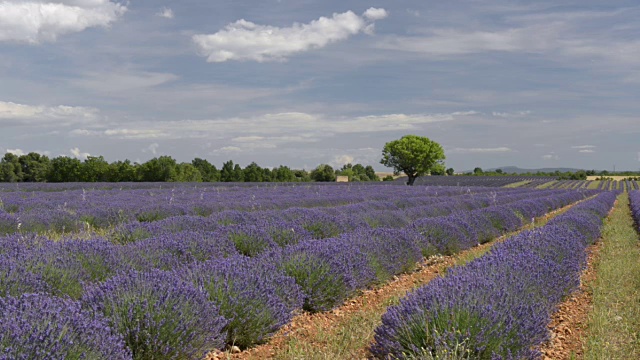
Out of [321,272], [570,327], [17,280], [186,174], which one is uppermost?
[186,174]

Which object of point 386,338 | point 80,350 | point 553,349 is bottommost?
point 553,349

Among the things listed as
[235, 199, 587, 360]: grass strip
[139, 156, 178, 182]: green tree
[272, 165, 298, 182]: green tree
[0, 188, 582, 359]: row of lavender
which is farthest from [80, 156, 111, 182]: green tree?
[235, 199, 587, 360]: grass strip

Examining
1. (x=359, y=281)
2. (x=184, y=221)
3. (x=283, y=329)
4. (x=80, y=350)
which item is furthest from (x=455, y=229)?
(x=80, y=350)

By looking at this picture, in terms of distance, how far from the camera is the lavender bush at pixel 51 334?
247cm

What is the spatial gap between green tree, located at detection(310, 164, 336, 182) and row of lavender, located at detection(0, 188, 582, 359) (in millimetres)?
55770

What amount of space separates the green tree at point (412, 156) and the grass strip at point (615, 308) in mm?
45451

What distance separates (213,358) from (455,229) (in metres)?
6.28

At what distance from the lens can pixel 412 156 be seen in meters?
53.9

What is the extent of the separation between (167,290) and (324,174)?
59.5m

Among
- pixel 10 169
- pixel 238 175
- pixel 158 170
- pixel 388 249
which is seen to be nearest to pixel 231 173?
pixel 238 175

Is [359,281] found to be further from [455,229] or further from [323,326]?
[455,229]

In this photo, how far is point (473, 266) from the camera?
509 cm

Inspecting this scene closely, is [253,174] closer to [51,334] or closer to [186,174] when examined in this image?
[186,174]

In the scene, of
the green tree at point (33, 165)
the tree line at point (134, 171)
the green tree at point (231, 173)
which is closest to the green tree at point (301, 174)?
the tree line at point (134, 171)
